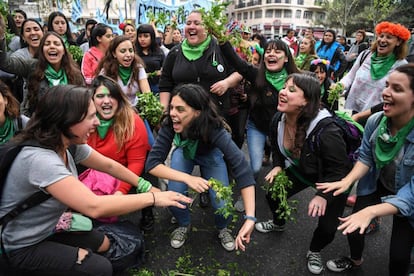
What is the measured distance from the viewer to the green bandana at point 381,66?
3.62 meters

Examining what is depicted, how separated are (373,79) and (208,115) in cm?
230

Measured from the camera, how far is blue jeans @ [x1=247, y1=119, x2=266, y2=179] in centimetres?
363

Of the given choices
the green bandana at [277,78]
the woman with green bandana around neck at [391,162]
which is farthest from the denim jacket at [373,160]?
the green bandana at [277,78]

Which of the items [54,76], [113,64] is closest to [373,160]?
[113,64]

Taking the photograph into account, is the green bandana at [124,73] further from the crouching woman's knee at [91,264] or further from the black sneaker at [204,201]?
the crouching woman's knee at [91,264]

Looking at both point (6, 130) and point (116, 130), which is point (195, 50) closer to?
point (116, 130)

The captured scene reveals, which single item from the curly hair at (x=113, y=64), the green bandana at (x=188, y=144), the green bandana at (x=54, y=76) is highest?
the curly hair at (x=113, y=64)

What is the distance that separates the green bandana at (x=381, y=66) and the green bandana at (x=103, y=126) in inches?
123

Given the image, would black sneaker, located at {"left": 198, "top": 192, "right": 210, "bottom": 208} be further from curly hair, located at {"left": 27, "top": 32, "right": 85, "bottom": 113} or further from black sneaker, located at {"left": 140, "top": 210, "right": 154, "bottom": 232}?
curly hair, located at {"left": 27, "top": 32, "right": 85, "bottom": 113}

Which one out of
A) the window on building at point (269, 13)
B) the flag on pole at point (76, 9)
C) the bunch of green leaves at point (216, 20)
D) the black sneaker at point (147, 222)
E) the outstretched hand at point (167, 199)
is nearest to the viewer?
the outstretched hand at point (167, 199)

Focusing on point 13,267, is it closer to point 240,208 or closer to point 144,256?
point 144,256

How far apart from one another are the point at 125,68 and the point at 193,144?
5.44 feet

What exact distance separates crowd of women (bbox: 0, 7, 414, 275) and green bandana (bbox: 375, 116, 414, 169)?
10mm

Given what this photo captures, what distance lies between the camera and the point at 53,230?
2152mm
